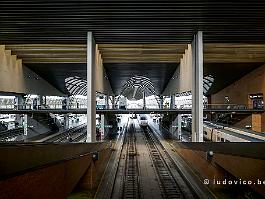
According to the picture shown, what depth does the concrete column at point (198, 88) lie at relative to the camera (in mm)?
18025

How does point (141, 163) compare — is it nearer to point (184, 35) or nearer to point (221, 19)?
point (184, 35)

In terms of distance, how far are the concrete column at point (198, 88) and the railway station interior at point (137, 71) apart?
0.06 m

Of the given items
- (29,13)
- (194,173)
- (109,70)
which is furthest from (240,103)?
(29,13)

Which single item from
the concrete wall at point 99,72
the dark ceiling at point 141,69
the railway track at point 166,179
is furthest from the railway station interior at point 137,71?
the concrete wall at point 99,72

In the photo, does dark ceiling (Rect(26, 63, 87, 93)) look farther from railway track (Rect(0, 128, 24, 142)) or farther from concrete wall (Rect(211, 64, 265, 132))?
concrete wall (Rect(211, 64, 265, 132))

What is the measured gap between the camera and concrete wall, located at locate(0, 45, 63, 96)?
25.4 meters

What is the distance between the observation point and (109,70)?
3666 centimetres

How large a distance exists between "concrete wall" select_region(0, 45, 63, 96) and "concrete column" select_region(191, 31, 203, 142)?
1601 centimetres

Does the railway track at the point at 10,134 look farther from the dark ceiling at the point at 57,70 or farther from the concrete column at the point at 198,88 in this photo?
the concrete column at the point at 198,88

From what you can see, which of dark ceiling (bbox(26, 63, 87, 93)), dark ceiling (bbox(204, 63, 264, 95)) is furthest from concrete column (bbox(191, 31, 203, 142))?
dark ceiling (bbox(26, 63, 87, 93))

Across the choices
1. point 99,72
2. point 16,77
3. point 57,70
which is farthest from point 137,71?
point 16,77

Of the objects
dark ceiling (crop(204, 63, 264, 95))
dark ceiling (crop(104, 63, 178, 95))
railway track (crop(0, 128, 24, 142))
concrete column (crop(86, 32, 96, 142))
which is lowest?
railway track (crop(0, 128, 24, 142))

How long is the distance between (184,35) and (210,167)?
408 inches

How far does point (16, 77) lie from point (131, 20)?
1700cm
